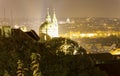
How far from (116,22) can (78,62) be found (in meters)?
108

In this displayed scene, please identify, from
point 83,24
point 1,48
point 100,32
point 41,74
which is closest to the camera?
point 41,74

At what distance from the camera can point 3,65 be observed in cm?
1680

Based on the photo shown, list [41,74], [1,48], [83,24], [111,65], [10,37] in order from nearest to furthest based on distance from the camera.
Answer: [41,74] < [1,48] < [10,37] < [111,65] < [83,24]

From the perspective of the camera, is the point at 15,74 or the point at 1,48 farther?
the point at 1,48

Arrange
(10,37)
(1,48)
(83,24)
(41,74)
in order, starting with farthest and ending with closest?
1. (83,24)
2. (10,37)
3. (1,48)
4. (41,74)

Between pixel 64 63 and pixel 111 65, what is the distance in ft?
28.9

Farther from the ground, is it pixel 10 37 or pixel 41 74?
pixel 10 37

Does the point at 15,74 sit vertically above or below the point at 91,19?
below

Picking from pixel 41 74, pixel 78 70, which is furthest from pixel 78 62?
pixel 41 74

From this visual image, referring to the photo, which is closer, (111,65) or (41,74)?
(41,74)

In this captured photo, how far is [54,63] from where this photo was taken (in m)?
17.8

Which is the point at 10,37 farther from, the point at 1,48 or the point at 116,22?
the point at 116,22

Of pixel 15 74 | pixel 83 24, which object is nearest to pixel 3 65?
pixel 15 74

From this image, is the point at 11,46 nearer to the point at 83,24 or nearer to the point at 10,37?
the point at 10,37
